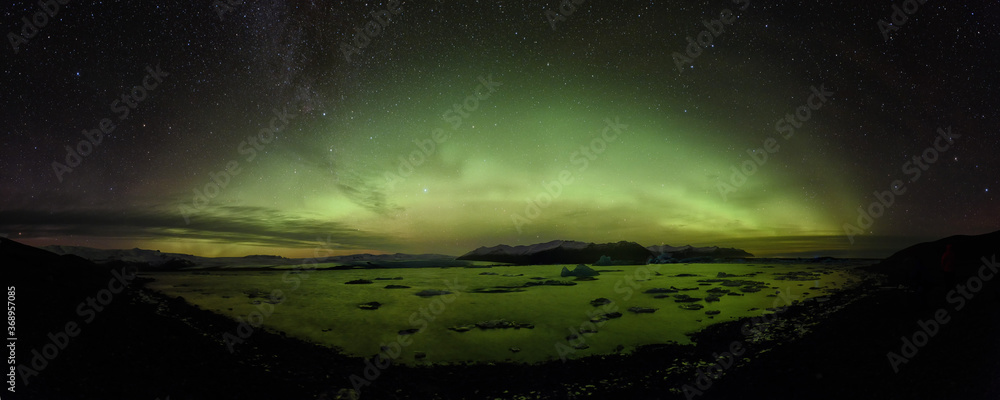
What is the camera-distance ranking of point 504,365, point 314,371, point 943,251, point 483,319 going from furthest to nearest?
point 943,251
point 483,319
point 504,365
point 314,371

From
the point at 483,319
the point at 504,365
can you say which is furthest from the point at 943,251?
the point at 504,365

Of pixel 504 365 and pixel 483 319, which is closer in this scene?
pixel 504 365

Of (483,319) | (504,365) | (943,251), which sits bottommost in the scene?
(483,319)

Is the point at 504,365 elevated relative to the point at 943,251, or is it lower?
lower

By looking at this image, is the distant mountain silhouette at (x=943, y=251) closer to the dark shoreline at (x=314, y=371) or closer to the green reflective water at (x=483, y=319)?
the green reflective water at (x=483, y=319)

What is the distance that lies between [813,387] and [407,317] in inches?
629

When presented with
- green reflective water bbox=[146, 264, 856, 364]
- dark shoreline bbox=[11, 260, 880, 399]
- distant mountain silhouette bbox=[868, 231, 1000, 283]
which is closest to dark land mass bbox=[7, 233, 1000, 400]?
dark shoreline bbox=[11, 260, 880, 399]

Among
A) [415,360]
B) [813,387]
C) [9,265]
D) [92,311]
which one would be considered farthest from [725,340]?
[9,265]

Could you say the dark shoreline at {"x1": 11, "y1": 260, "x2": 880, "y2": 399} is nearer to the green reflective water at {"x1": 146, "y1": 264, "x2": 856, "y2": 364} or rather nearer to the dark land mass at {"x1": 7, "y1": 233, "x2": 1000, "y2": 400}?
the dark land mass at {"x1": 7, "y1": 233, "x2": 1000, "y2": 400}

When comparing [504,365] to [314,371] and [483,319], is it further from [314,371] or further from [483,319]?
[483,319]

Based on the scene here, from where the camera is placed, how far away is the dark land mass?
7.84 metres

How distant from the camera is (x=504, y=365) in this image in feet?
36.3

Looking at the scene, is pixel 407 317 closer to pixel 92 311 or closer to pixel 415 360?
pixel 415 360

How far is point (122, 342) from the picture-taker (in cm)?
988
